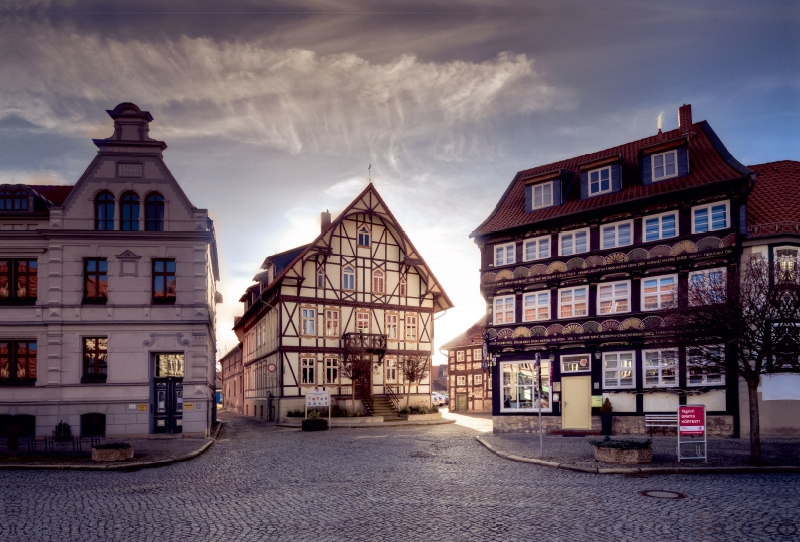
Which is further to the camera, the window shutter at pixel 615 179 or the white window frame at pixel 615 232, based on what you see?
the window shutter at pixel 615 179

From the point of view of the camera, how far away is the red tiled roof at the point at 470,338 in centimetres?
6705

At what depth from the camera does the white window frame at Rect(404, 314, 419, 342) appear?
47.4 meters

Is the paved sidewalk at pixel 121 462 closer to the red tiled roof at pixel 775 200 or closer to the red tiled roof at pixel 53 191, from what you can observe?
the red tiled roof at pixel 53 191

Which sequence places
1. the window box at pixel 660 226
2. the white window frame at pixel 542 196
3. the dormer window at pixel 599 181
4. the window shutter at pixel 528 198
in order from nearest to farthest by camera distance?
1. the window box at pixel 660 226
2. the dormer window at pixel 599 181
3. the white window frame at pixel 542 196
4. the window shutter at pixel 528 198

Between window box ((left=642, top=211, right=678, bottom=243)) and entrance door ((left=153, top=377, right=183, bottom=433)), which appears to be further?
entrance door ((left=153, top=377, right=183, bottom=433))

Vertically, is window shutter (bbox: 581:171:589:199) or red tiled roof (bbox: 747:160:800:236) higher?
window shutter (bbox: 581:171:589:199)

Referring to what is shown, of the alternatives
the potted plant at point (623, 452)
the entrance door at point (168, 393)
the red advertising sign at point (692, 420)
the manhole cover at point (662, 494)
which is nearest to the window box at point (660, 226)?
the red advertising sign at point (692, 420)

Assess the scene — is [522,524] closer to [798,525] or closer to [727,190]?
[798,525]

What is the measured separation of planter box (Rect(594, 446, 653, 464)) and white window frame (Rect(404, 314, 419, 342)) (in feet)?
97.4

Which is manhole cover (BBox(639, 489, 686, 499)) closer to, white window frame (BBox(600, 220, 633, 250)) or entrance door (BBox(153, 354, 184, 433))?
white window frame (BBox(600, 220, 633, 250))

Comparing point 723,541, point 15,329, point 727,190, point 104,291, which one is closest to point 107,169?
point 104,291

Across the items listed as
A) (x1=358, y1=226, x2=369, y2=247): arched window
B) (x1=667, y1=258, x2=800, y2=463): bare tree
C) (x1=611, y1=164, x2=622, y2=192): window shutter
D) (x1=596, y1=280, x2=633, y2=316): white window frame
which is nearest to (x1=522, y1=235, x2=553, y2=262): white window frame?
(x1=596, y1=280, x2=633, y2=316): white window frame

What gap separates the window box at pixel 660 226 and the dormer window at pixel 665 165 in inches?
69.7

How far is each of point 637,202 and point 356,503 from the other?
20249mm
